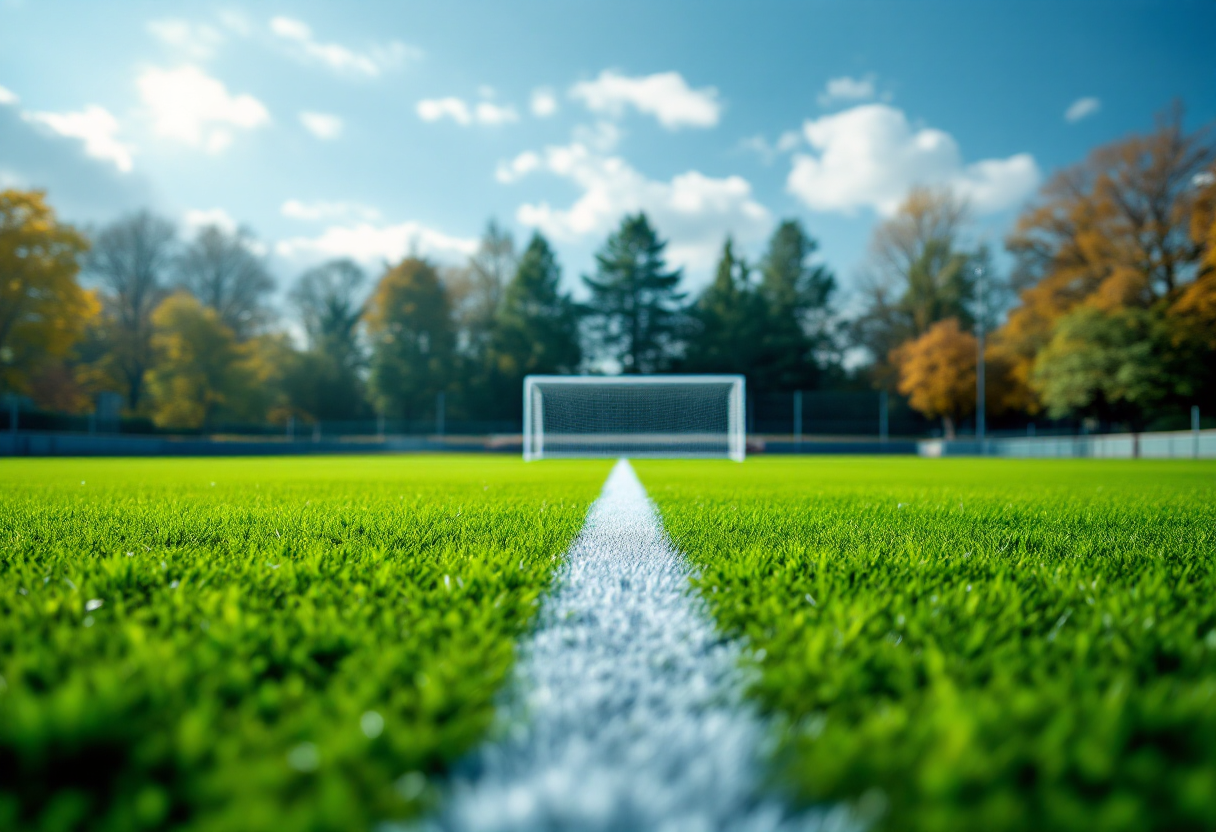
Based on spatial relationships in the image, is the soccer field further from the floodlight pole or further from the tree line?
the tree line

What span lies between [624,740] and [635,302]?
39422 millimetres

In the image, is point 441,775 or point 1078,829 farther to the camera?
point 441,775

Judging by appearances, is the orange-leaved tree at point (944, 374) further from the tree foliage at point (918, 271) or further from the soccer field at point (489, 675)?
the soccer field at point (489, 675)

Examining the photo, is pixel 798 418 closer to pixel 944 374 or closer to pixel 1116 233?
pixel 944 374

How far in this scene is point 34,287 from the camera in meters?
22.3

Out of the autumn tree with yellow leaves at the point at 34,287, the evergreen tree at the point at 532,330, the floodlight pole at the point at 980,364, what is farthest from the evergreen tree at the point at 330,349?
the floodlight pole at the point at 980,364

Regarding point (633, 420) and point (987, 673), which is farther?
point (633, 420)

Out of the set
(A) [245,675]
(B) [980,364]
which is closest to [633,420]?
(B) [980,364]

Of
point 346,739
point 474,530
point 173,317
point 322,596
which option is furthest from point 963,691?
point 173,317

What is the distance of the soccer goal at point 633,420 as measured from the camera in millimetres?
23750

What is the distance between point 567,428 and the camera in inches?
965

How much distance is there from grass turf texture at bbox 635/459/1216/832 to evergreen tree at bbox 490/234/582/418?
34.8 metres

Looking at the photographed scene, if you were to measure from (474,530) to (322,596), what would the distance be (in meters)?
1.28

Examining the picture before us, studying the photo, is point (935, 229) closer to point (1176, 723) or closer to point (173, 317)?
point (173, 317)
